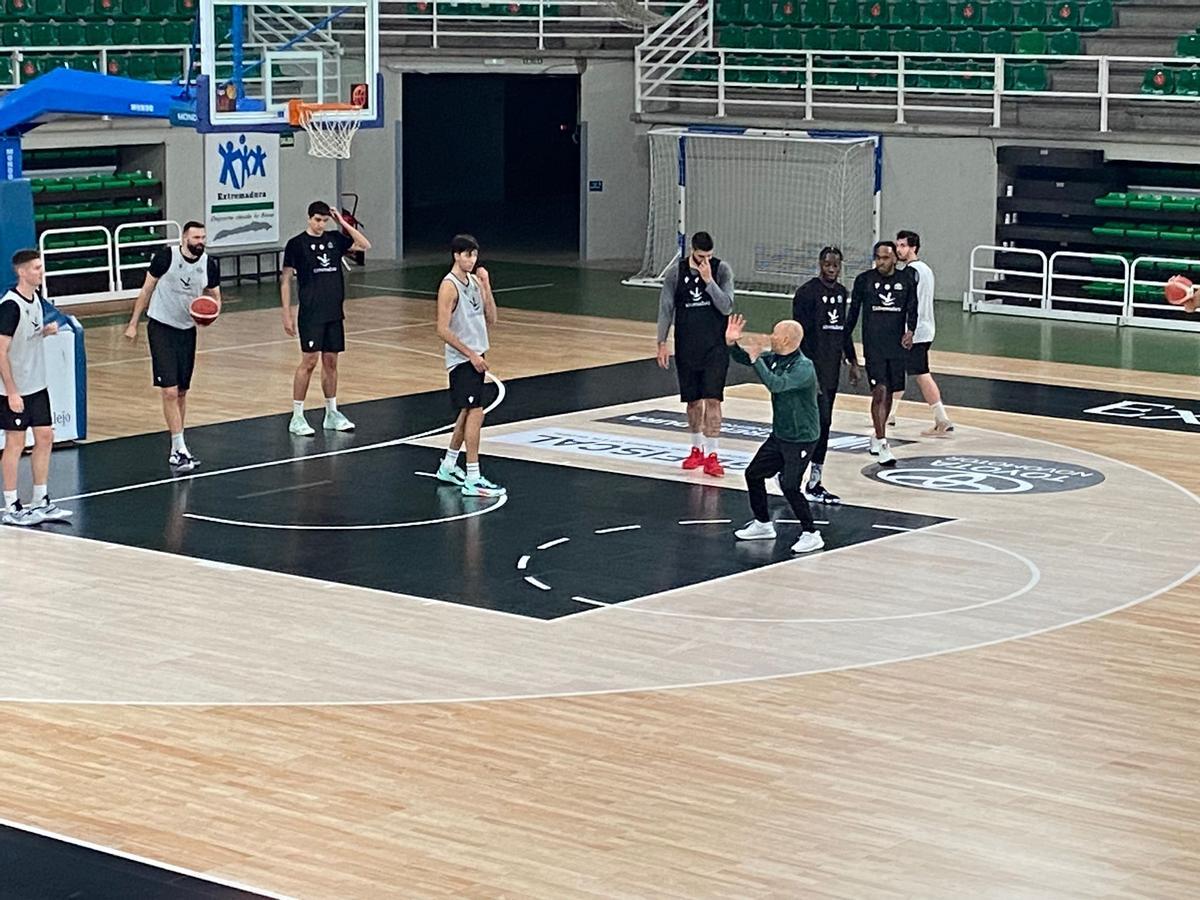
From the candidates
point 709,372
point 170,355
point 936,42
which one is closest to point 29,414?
point 170,355

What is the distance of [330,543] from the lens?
1484 cm

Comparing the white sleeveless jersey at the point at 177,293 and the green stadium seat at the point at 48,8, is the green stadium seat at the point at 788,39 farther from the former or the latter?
the white sleeveless jersey at the point at 177,293

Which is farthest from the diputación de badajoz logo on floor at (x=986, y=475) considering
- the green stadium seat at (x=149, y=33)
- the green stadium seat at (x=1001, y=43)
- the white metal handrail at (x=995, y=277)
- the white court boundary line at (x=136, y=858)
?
the green stadium seat at (x=149, y=33)

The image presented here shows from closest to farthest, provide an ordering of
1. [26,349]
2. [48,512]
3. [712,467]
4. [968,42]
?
1. [26,349]
2. [48,512]
3. [712,467]
4. [968,42]

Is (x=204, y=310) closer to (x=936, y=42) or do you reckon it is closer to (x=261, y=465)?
(x=261, y=465)

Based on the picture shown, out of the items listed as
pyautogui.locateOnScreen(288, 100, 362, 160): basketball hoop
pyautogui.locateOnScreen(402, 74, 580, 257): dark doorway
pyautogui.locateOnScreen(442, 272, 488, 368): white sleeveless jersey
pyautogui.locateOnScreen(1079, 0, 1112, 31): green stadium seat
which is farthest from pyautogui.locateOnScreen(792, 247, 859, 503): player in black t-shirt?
pyautogui.locateOnScreen(402, 74, 580, 257): dark doorway

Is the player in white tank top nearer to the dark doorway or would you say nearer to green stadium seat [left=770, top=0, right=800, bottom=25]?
green stadium seat [left=770, top=0, right=800, bottom=25]

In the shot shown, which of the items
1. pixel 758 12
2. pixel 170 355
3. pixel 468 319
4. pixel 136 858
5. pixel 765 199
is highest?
pixel 758 12

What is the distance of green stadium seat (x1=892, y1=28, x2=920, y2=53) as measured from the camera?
3216cm

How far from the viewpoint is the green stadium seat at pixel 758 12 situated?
33719 mm

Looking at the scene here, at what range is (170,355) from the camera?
17062 mm

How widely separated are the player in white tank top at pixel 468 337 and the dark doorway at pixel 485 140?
27.6 metres

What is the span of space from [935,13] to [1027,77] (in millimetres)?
2606

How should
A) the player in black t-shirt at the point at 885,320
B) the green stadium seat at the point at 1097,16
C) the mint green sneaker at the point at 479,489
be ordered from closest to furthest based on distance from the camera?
1. the mint green sneaker at the point at 479,489
2. the player in black t-shirt at the point at 885,320
3. the green stadium seat at the point at 1097,16
